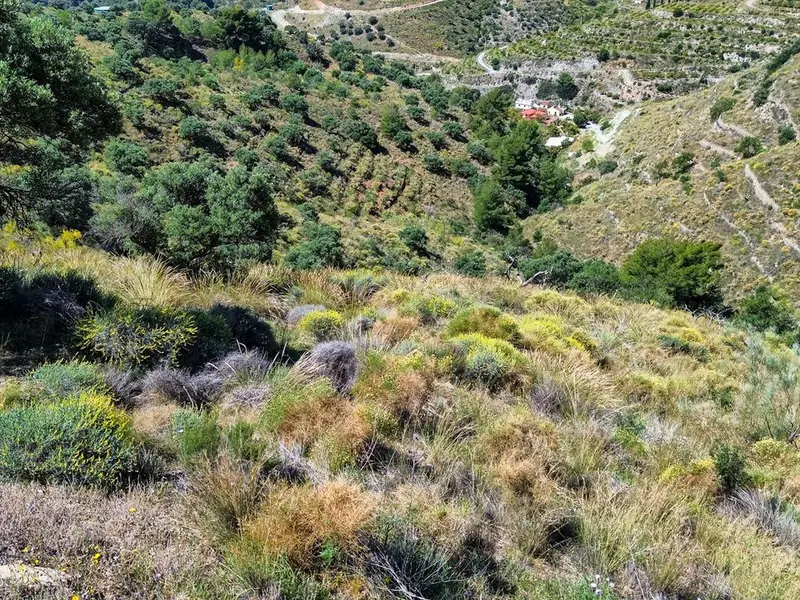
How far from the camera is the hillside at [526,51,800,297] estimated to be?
30781 mm

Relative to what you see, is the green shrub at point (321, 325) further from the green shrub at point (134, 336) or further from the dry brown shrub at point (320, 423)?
the dry brown shrub at point (320, 423)

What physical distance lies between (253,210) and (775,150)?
3594 cm

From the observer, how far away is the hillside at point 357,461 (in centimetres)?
245

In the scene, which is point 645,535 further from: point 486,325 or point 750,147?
point 750,147

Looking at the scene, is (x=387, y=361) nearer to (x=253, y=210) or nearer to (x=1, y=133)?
(x=1, y=133)

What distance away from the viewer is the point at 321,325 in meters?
6.08

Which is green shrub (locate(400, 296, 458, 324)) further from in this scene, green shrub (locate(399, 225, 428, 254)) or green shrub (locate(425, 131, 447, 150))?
green shrub (locate(425, 131, 447, 150))

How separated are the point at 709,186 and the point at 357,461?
4140cm

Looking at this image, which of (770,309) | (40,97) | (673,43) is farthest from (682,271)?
(673,43)

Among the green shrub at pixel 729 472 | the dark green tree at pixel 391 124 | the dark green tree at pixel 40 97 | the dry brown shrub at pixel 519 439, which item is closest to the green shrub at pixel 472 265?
the dark green tree at pixel 391 124

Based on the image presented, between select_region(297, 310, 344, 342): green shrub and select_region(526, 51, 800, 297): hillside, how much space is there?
97.4 ft

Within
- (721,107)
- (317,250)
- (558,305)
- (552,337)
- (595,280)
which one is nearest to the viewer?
(552,337)

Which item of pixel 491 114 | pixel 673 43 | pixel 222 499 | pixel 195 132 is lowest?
pixel 195 132

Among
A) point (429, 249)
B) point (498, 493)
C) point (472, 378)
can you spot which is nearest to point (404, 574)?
point (498, 493)
